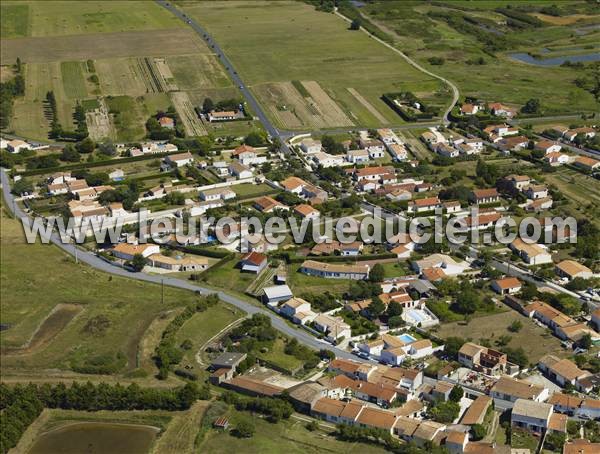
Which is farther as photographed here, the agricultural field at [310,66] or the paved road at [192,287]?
the agricultural field at [310,66]

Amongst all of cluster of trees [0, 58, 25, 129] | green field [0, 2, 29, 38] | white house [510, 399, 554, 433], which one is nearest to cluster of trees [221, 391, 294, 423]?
white house [510, 399, 554, 433]

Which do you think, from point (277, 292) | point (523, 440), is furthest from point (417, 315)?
point (523, 440)

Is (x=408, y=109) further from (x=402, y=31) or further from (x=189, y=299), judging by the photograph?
(x=189, y=299)

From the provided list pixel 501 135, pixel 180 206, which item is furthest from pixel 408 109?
pixel 180 206

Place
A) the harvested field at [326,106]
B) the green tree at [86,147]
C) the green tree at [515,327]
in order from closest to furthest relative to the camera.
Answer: the green tree at [515,327], the green tree at [86,147], the harvested field at [326,106]

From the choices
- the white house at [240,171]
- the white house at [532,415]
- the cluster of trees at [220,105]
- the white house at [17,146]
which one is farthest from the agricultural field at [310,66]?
the white house at [532,415]

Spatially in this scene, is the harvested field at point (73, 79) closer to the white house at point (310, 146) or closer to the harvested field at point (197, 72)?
the harvested field at point (197, 72)
